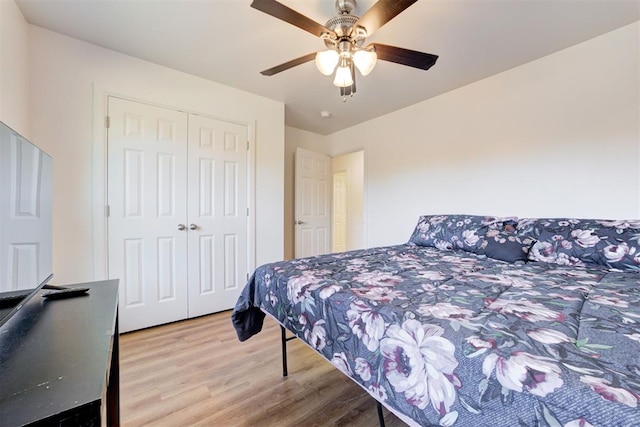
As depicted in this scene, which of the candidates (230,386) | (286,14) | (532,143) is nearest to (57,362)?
(230,386)

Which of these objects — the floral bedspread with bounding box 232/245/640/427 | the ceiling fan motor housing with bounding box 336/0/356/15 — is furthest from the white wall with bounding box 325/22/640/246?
the ceiling fan motor housing with bounding box 336/0/356/15

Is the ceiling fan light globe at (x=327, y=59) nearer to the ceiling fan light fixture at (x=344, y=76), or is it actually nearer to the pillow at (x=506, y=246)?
the ceiling fan light fixture at (x=344, y=76)

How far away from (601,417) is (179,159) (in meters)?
2.90

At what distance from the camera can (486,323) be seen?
0.80 metres

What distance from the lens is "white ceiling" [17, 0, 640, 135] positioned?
1670 mm

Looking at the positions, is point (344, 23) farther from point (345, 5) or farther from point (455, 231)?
point (455, 231)

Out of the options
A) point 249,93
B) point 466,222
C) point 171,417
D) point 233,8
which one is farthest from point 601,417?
point 249,93

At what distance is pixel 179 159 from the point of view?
252 centimetres

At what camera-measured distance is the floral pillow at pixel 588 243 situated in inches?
59.9

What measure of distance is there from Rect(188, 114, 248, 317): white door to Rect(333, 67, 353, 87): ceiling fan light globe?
5.02 feet

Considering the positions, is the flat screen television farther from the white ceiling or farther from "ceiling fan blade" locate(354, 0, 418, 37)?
"ceiling fan blade" locate(354, 0, 418, 37)

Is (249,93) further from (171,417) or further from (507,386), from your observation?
(507,386)

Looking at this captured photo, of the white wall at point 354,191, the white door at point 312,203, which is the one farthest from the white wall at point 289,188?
the white wall at point 354,191

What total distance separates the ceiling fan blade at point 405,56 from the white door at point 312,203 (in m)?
2.38
